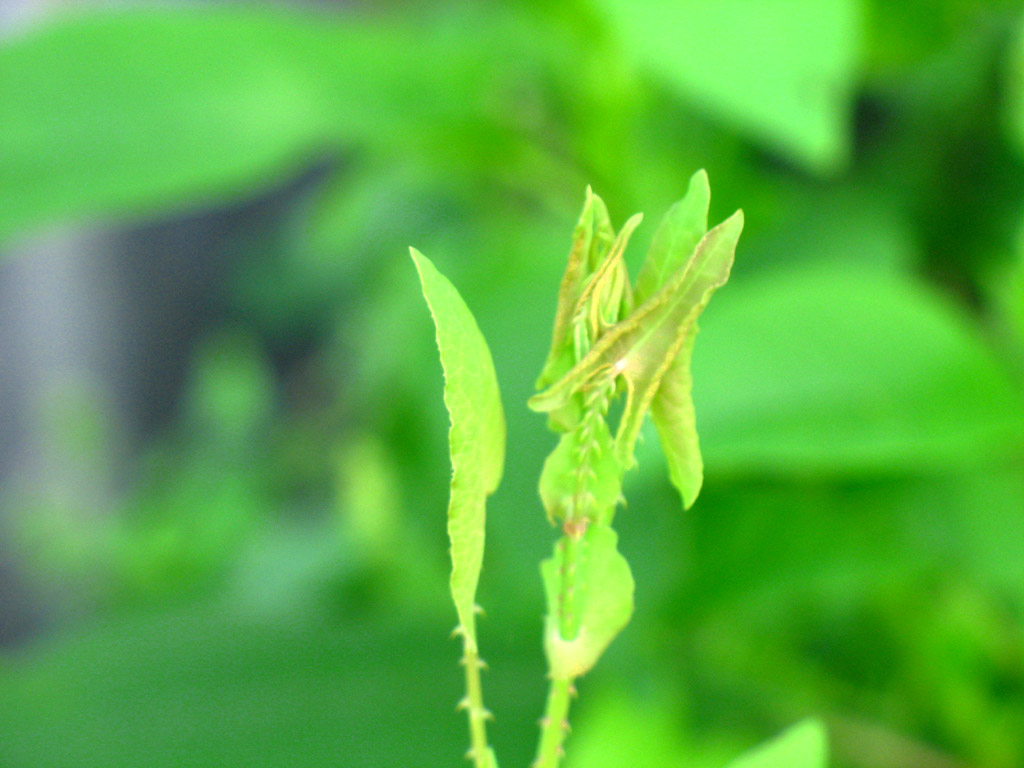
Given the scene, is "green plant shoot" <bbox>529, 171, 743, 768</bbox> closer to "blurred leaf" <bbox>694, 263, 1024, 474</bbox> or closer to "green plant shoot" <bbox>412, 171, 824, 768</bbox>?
"green plant shoot" <bbox>412, 171, 824, 768</bbox>

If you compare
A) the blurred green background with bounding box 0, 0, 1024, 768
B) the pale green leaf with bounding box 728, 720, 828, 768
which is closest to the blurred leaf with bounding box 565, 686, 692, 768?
the blurred green background with bounding box 0, 0, 1024, 768

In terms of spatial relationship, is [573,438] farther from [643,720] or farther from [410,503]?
[410,503]

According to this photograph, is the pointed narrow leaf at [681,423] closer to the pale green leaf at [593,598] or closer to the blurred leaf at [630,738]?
the pale green leaf at [593,598]

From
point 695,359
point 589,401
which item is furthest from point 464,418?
point 695,359

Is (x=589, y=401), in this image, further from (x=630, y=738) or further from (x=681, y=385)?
(x=630, y=738)

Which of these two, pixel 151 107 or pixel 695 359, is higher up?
pixel 151 107

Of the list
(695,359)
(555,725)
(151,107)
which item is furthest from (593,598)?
(151,107)

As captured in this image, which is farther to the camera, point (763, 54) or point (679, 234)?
point (763, 54)

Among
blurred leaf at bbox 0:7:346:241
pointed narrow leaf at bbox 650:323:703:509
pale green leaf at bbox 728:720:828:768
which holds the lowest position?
pale green leaf at bbox 728:720:828:768
